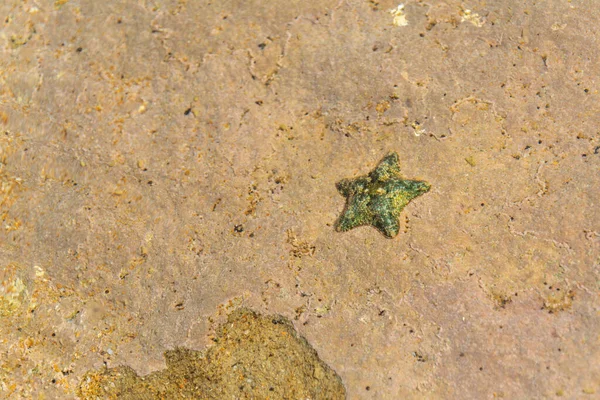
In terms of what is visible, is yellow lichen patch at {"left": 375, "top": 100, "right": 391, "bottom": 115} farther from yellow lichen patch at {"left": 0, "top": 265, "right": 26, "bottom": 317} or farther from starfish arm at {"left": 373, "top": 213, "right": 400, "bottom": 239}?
yellow lichen patch at {"left": 0, "top": 265, "right": 26, "bottom": 317}

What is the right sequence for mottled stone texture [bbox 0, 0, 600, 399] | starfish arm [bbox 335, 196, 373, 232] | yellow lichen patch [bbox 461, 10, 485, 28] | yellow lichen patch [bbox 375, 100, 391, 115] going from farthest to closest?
yellow lichen patch [bbox 461, 10, 485, 28]
yellow lichen patch [bbox 375, 100, 391, 115]
starfish arm [bbox 335, 196, 373, 232]
mottled stone texture [bbox 0, 0, 600, 399]

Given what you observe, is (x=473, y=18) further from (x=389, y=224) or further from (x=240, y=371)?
(x=240, y=371)

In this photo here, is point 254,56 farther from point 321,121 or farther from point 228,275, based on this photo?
point 228,275

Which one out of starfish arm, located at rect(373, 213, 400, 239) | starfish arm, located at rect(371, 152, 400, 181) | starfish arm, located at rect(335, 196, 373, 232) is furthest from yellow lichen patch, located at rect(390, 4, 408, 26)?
starfish arm, located at rect(373, 213, 400, 239)

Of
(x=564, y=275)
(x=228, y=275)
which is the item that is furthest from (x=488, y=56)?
(x=228, y=275)

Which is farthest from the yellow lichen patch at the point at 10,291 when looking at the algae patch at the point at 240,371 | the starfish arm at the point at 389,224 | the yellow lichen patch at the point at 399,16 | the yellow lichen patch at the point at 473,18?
the yellow lichen patch at the point at 473,18

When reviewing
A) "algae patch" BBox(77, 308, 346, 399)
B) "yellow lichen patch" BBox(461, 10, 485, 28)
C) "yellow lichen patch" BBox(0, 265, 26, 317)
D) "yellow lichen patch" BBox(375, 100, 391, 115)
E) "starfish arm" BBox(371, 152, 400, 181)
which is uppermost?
"yellow lichen patch" BBox(461, 10, 485, 28)
